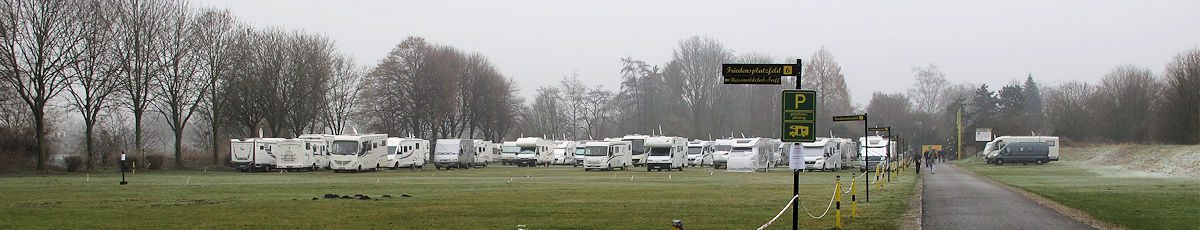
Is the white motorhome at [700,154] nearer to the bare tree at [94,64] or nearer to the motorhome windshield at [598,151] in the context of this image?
the motorhome windshield at [598,151]

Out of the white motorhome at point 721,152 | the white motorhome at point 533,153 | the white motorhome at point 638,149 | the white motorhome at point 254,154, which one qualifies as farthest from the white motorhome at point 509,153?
the white motorhome at point 254,154

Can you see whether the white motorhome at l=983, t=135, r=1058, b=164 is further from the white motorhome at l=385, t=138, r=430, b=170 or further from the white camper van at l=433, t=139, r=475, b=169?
the white motorhome at l=385, t=138, r=430, b=170

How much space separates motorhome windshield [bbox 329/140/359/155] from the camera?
56.8 m

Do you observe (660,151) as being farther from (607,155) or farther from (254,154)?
(254,154)

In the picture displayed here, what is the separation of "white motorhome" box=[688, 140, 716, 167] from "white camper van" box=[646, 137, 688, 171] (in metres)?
11.2

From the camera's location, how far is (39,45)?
50.6m

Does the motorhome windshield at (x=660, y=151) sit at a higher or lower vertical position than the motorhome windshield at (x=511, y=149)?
higher

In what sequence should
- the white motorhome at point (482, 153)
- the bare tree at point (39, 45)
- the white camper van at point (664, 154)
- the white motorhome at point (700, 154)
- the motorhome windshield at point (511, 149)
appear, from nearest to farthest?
the bare tree at point (39, 45)
the white camper van at point (664, 154)
the white motorhome at point (700, 154)
the white motorhome at point (482, 153)
the motorhome windshield at point (511, 149)

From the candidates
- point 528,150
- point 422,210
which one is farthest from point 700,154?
point 422,210

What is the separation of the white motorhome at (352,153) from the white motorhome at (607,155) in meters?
12.4

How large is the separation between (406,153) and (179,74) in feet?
45.2

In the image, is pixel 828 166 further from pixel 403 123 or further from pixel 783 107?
pixel 783 107

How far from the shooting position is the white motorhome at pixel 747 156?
6080cm

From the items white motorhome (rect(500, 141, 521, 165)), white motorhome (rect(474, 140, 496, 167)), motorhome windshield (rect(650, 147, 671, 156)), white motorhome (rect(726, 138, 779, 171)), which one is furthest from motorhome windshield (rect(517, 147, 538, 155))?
white motorhome (rect(726, 138, 779, 171))
